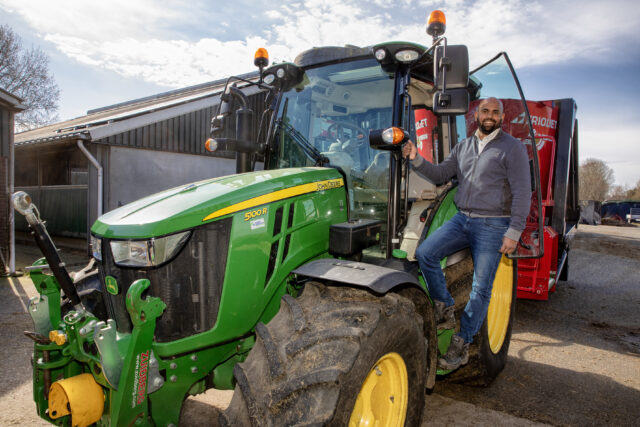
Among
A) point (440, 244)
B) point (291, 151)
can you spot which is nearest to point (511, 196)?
point (440, 244)

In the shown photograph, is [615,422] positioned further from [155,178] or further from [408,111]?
[155,178]

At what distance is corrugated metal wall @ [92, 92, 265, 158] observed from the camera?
37.0ft

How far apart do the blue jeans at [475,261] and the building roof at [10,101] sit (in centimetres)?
883

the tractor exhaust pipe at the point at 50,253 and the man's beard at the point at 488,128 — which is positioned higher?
the man's beard at the point at 488,128

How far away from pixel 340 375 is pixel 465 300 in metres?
1.75

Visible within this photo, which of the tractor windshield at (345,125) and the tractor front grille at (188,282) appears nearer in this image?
the tractor front grille at (188,282)

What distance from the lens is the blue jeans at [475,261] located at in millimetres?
3018

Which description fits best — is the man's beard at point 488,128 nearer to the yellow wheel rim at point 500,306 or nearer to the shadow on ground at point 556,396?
the yellow wheel rim at point 500,306

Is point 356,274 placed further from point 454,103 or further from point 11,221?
point 11,221

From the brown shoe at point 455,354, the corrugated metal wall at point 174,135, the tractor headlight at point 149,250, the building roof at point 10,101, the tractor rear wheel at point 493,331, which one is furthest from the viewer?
the corrugated metal wall at point 174,135

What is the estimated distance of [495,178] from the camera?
309 centimetres

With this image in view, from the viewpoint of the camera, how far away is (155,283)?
2.10 meters

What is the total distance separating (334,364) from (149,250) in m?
0.98

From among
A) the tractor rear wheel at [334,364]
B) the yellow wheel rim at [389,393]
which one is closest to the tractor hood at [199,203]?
the tractor rear wheel at [334,364]
